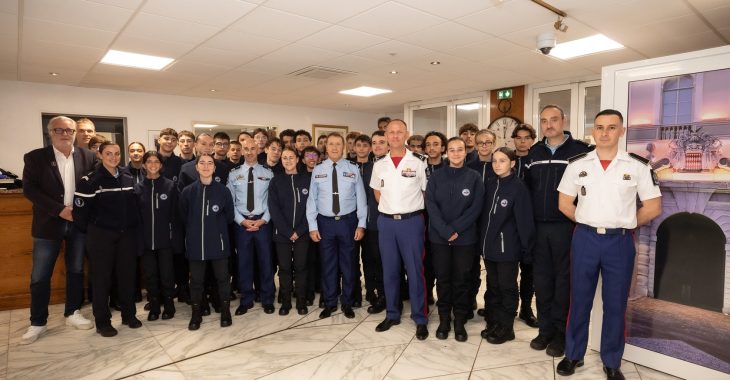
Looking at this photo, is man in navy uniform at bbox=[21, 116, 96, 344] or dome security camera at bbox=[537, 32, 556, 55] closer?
man in navy uniform at bbox=[21, 116, 96, 344]

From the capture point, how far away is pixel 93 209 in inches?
126

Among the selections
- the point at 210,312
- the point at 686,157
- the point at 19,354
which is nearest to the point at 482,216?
the point at 686,157

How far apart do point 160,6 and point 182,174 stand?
153 cm

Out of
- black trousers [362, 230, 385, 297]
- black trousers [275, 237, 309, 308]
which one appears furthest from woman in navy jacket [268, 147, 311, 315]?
black trousers [362, 230, 385, 297]

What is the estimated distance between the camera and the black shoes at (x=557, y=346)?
286 centimetres

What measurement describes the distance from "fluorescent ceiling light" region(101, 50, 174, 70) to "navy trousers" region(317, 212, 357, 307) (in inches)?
145

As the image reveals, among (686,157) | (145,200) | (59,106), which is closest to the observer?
(686,157)

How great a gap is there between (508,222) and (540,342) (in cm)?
92

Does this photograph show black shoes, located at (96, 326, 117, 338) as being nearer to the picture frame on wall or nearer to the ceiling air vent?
the ceiling air vent

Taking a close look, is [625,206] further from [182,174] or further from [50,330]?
[50,330]

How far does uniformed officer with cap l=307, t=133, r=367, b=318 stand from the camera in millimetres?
3557

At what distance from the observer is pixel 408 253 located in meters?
3.18

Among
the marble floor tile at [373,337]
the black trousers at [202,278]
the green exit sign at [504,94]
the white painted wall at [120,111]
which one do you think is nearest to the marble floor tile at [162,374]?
the black trousers at [202,278]

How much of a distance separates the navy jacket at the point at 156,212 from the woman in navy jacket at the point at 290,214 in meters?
0.87
